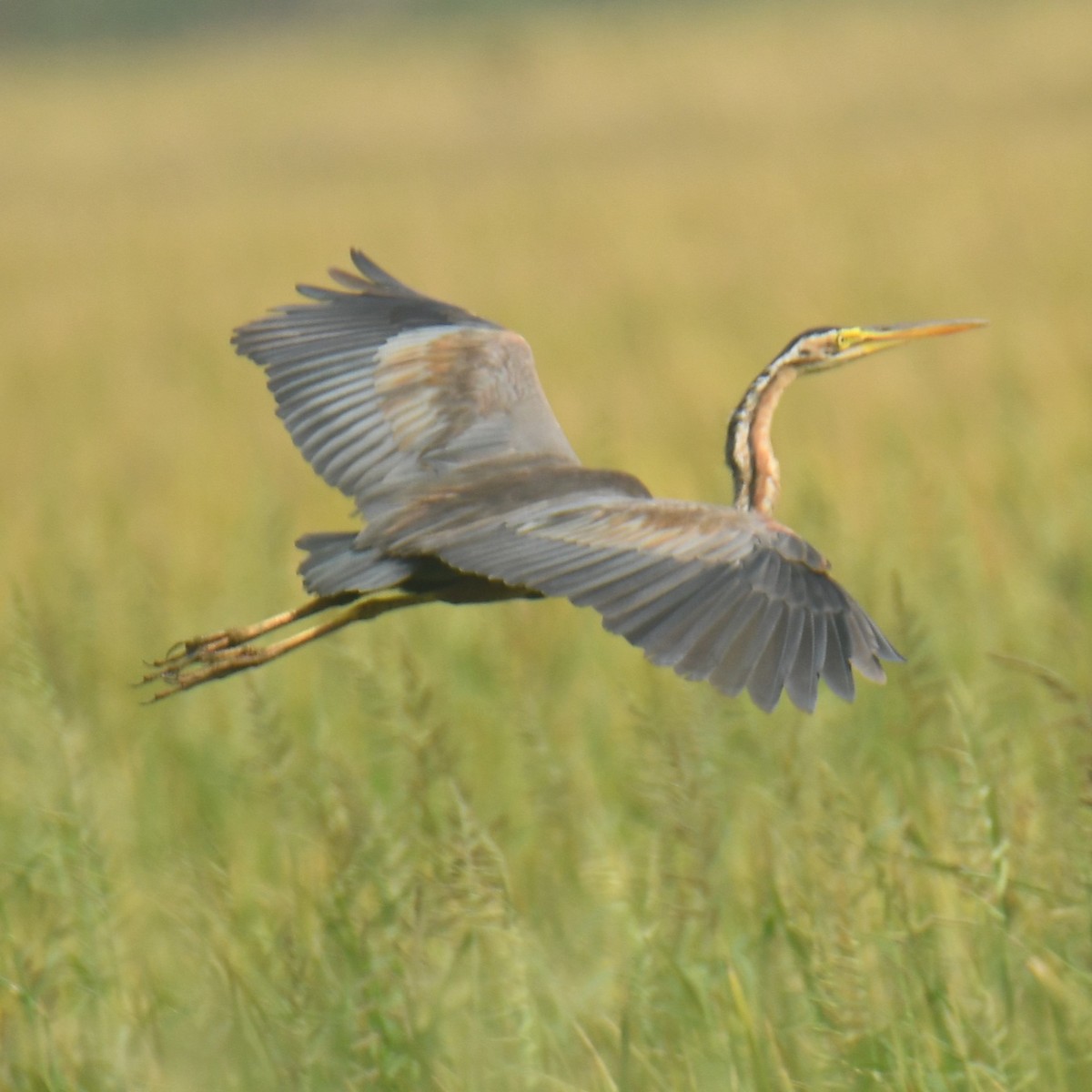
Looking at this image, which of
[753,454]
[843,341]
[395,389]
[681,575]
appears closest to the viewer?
[681,575]

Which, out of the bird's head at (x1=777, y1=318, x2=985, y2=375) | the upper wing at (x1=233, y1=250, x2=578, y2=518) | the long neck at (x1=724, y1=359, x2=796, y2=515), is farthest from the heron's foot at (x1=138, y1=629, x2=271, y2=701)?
the bird's head at (x1=777, y1=318, x2=985, y2=375)

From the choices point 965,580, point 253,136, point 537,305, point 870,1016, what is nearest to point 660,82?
point 253,136

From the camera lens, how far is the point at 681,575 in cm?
338

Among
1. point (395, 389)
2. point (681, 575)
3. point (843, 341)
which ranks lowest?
point (681, 575)

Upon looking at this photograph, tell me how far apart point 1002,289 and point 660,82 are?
35133mm

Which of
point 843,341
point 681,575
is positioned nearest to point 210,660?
point 681,575

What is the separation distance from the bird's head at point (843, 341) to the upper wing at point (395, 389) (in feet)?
1.99

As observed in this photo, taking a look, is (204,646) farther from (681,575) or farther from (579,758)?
(681,575)

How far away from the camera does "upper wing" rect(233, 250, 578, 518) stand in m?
4.46

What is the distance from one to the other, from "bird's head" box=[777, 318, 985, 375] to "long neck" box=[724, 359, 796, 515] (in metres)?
0.18

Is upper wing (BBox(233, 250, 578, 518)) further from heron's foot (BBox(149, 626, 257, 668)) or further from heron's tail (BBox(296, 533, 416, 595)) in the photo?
heron's foot (BBox(149, 626, 257, 668))

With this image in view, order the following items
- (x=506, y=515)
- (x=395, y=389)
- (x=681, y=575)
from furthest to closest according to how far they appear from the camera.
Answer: (x=395, y=389), (x=506, y=515), (x=681, y=575)

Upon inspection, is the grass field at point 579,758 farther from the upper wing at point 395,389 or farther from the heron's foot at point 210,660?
the upper wing at point 395,389

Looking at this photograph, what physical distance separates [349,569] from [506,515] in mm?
361
